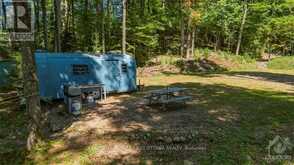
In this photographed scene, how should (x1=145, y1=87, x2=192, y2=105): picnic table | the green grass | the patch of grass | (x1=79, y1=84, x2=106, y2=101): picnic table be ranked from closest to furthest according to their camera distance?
1. the patch of grass
2. (x1=145, y1=87, x2=192, y2=105): picnic table
3. (x1=79, y1=84, x2=106, y2=101): picnic table
4. the green grass

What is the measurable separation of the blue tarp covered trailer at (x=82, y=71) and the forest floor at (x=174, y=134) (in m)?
2.23

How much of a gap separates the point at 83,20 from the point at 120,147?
2205cm

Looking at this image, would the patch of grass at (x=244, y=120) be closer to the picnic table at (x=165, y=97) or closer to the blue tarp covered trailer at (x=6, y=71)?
the picnic table at (x=165, y=97)

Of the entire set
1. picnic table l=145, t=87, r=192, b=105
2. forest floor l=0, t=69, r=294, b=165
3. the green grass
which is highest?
the green grass

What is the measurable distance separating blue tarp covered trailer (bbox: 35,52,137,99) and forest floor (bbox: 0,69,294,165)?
2.23 meters

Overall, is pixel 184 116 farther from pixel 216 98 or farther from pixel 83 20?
pixel 83 20

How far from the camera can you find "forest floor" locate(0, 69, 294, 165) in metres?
7.03

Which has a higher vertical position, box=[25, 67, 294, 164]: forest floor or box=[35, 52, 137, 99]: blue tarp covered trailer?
box=[35, 52, 137, 99]: blue tarp covered trailer

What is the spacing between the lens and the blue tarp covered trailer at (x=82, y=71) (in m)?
12.7

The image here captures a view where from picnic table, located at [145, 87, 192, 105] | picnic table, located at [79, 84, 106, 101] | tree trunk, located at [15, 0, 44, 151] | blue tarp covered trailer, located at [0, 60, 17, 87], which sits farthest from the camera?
blue tarp covered trailer, located at [0, 60, 17, 87]

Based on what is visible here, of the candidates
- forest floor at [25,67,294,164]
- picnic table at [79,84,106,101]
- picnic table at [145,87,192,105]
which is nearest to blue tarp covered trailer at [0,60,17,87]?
picnic table at [79,84,106,101]

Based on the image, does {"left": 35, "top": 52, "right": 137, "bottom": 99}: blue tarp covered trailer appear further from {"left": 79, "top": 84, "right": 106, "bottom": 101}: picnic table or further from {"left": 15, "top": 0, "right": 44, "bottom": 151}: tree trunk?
{"left": 15, "top": 0, "right": 44, "bottom": 151}: tree trunk

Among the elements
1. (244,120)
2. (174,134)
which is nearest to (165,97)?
(244,120)

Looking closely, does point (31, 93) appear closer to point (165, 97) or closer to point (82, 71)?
point (165, 97)
